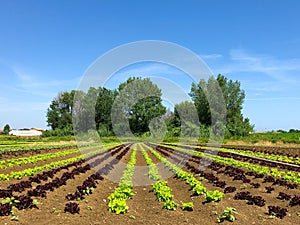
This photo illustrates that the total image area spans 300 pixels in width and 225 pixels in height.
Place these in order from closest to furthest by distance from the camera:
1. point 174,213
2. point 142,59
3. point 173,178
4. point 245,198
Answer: point 174,213
point 245,198
point 173,178
point 142,59

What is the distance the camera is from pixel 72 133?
69625 mm

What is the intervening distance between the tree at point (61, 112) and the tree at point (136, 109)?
2855 centimetres

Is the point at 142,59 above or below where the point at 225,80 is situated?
below

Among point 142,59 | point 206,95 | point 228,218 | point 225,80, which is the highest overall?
point 225,80

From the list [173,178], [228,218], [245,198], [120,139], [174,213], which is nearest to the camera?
[228,218]

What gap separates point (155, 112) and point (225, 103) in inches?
623

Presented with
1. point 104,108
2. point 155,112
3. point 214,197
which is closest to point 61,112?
point 104,108

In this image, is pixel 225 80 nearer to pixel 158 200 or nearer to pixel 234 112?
pixel 234 112

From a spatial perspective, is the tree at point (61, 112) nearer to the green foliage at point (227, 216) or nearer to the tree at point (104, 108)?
the tree at point (104, 108)

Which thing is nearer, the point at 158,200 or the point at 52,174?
the point at 158,200

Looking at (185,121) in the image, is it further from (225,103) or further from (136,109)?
(225,103)

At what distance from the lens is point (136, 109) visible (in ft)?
179

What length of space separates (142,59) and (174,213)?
988cm

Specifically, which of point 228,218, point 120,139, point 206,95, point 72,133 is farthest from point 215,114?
point 228,218
